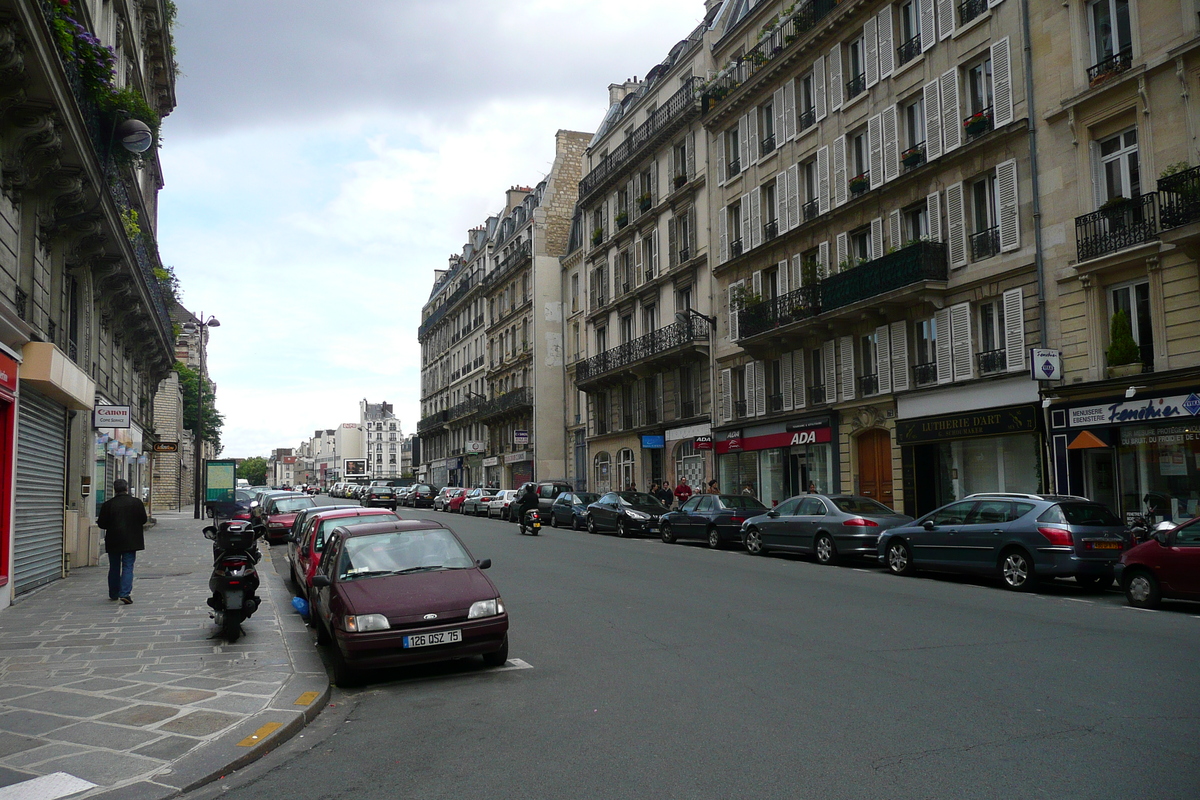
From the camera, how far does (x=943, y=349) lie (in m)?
23.2

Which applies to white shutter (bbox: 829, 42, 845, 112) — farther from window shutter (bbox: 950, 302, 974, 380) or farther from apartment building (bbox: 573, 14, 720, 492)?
window shutter (bbox: 950, 302, 974, 380)

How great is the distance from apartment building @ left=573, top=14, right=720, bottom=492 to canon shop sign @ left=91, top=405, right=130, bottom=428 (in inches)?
795

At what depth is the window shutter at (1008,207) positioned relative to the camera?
2114cm

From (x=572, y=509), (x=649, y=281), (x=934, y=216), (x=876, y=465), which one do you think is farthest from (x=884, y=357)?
(x=649, y=281)

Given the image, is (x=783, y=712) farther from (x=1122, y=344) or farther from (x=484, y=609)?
(x=1122, y=344)

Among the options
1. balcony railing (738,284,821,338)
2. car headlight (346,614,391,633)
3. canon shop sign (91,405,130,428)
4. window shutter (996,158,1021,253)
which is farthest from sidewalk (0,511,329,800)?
balcony railing (738,284,821,338)

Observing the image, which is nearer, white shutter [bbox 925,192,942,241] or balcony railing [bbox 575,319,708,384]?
white shutter [bbox 925,192,942,241]

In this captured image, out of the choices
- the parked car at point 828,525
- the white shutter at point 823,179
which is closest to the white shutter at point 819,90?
the white shutter at point 823,179

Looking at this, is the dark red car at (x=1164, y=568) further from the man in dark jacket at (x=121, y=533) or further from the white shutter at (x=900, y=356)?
the man in dark jacket at (x=121, y=533)

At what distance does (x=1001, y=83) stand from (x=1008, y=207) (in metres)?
2.80

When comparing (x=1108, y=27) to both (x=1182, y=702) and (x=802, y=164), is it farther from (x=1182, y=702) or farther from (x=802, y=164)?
(x=1182, y=702)

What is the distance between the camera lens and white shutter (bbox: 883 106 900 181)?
2498cm

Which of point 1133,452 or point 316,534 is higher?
point 1133,452

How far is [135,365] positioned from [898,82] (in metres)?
24.1
